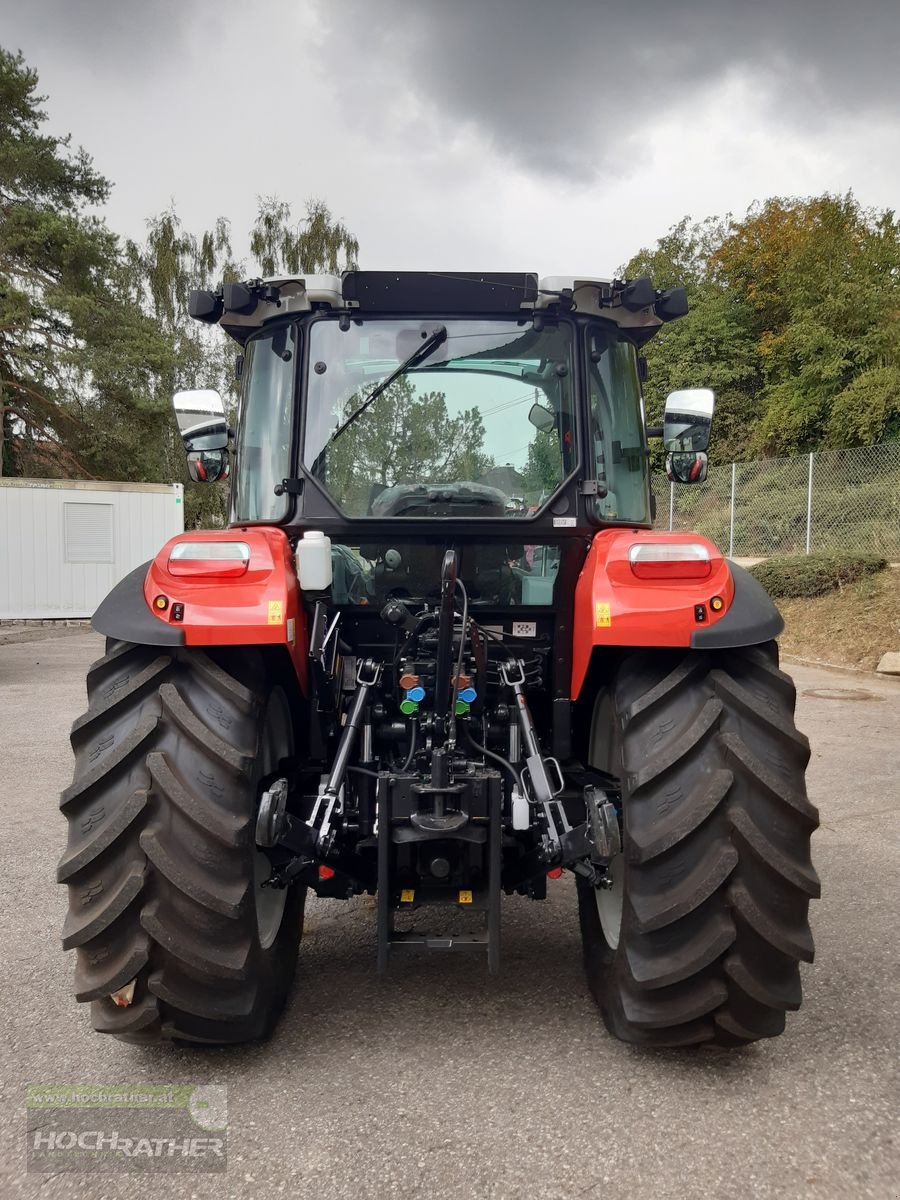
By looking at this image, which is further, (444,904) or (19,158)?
(19,158)

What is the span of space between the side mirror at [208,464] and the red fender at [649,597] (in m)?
1.55

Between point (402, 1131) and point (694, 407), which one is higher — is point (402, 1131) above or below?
below

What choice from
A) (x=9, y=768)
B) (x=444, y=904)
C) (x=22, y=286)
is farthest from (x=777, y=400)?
(x=444, y=904)

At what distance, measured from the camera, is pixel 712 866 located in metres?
2.40

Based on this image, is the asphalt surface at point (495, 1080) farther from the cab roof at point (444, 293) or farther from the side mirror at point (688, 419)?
the cab roof at point (444, 293)

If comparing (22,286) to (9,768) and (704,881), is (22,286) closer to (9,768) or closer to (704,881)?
(9,768)

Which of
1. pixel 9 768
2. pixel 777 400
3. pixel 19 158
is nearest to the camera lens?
pixel 9 768

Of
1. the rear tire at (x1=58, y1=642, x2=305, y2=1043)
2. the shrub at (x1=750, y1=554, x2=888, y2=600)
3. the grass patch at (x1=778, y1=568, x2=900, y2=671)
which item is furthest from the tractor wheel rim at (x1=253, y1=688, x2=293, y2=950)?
the shrub at (x1=750, y1=554, x2=888, y2=600)

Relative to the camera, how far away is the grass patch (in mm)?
11750

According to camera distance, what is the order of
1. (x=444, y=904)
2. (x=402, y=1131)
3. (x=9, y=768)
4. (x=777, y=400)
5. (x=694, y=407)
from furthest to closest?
1. (x=777, y=400)
2. (x=9, y=768)
3. (x=694, y=407)
4. (x=444, y=904)
5. (x=402, y=1131)

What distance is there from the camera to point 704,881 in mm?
2396

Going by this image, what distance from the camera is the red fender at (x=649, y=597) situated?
2.57m

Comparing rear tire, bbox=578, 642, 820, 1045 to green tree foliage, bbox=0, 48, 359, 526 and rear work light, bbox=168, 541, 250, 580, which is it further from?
green tree foliage, bbox=0, 48, 359, 526

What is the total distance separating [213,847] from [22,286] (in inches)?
846
